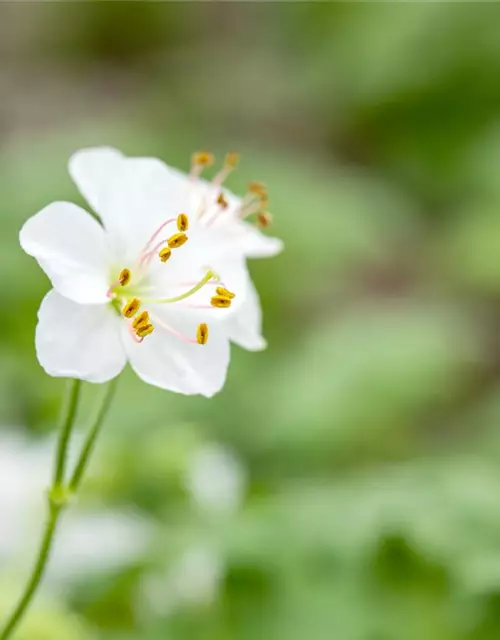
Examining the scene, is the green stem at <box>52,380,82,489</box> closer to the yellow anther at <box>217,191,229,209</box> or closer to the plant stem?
the plant stem

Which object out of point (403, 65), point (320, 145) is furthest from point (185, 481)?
point (320, 145)

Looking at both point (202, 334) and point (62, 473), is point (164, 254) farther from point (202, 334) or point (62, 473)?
point (62, 473)

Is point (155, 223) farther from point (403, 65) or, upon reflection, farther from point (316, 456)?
point (403, 65)

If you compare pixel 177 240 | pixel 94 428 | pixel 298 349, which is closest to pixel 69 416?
pixel 94 428

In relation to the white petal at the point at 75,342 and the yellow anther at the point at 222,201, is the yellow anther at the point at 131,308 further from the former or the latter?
the yellow anther at the point at 222,201

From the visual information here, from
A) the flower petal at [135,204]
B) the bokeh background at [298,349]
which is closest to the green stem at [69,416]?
the flower petal at [135,204]
